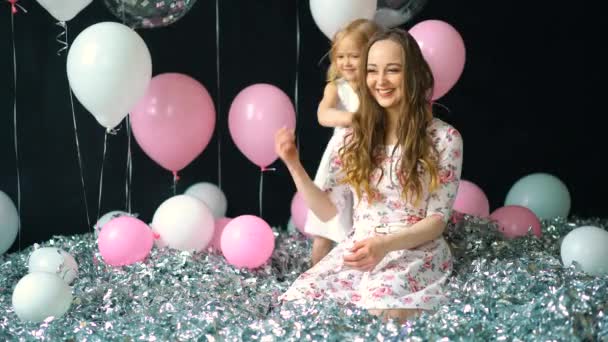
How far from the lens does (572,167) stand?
5332 millimetres

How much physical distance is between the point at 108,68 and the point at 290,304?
1233mm

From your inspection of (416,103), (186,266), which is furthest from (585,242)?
(186,266)

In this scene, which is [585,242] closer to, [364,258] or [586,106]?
[364,258]

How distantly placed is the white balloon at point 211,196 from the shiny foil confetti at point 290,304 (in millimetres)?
647

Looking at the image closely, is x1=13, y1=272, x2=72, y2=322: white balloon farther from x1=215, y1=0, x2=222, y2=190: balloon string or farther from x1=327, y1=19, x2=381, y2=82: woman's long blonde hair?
x1=215, y1=0, x2=222, y2=190: balloon string

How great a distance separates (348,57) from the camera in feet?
11.8

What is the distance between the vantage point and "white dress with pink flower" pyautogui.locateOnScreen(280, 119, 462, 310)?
2.89 meters

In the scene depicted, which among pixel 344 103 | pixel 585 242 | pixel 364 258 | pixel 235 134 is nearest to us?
pixel 364 258

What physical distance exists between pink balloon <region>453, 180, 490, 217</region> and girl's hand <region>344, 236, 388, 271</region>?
1.44 m

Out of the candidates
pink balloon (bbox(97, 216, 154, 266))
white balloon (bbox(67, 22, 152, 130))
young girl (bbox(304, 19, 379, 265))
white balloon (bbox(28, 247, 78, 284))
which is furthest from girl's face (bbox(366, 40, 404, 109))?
white balloon (bbox(28, 247, 78, 284))

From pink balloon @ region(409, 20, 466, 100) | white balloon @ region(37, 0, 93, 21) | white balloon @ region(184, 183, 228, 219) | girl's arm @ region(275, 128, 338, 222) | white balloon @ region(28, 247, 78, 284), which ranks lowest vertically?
white balloon @ region(184, 183, 228, 219)

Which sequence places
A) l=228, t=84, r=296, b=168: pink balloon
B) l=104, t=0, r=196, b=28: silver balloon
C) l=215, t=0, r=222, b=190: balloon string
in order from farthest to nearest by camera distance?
l=215, t=0, r=222, b=190: balloon string
l=228, t=84, r=296, b=168: pink balloon
l=104, t=0, r=196, b=28: silver balloon

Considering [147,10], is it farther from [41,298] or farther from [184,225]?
[41,298]

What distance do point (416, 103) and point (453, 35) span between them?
1036 mm
